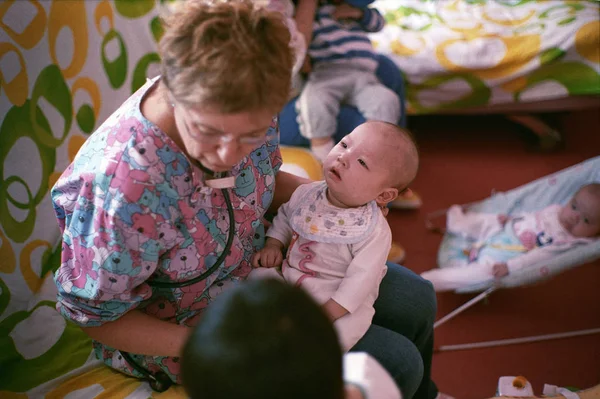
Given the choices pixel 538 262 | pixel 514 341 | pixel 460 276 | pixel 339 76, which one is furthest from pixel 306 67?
pixel 514 341

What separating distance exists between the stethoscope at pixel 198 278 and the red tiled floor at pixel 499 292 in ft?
3.67

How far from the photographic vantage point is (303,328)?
25.8 inches

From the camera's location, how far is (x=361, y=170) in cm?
132

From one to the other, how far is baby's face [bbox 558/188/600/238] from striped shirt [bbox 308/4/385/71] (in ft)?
3.27

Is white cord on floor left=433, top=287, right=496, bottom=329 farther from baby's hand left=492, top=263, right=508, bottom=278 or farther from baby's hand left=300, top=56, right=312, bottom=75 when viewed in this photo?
baby's hand left=300, top=56, right=312, bottom=75

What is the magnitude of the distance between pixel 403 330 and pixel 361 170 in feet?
1.43

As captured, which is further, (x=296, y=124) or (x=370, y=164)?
(x=296, y=124)

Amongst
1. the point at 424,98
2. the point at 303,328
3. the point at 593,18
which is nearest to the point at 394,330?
the point at 303,328

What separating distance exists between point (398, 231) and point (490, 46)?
3.44 ft

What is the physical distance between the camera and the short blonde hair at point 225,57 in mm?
913

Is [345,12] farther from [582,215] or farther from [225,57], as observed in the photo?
[225,57]

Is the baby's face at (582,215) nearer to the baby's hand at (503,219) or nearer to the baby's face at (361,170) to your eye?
the baby's hand at (503,219)

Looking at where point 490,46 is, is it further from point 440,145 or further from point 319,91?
point 319,91

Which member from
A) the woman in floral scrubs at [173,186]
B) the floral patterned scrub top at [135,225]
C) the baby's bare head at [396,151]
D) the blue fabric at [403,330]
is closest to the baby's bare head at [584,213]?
the blue fabric at [403,330]
